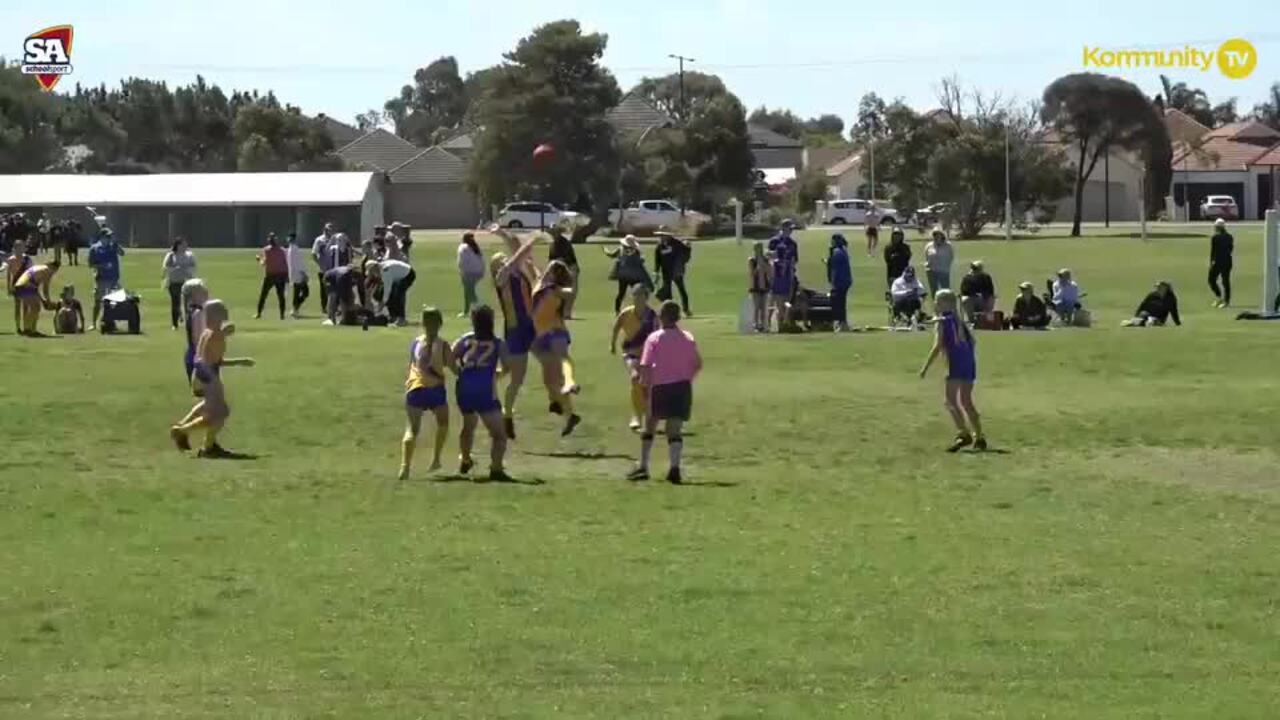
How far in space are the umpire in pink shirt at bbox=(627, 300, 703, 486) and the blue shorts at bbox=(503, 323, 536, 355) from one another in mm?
2946

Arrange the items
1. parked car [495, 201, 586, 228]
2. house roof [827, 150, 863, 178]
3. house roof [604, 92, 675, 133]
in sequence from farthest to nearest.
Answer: house roof [827, 150, 863, 178]
house roof [604, 92, 675, 133]
parked car [495, 201, 586, 228]

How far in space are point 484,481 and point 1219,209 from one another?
9707 centimetres

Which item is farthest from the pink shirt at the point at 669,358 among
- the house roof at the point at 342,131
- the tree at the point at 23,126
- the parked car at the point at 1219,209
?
the house roof at the point at 342,131

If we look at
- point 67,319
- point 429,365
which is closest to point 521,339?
point 429,365

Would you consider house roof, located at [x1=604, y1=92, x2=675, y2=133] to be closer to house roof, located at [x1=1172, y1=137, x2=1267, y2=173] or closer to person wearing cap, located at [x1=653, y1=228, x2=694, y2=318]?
house roof, located at [x1=1172, y1=137, x2=1267, y2=173]

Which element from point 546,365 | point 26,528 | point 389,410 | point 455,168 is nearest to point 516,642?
point 26,528

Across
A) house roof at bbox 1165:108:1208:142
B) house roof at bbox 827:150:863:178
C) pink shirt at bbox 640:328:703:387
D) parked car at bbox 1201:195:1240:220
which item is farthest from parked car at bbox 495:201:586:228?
pink shirt at bbox 640:328:703:387

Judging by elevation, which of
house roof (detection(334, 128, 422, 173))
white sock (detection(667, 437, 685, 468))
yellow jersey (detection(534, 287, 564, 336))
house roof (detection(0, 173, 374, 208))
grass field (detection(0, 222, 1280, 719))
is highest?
house roof (detection(334, 128, 422, 173))

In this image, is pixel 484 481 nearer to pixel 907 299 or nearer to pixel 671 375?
pixel 671 375

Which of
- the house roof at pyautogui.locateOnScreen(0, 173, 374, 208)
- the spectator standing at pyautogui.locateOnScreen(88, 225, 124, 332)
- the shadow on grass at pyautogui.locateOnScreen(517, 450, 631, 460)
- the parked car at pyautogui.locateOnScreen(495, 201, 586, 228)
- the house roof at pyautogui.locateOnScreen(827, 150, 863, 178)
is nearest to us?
the shadow on grass at pyautogui.locateOnScreen(517, 450, 631, 460)

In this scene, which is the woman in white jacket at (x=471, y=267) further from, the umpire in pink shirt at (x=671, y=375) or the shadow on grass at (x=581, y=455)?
the umpire in pink shirt at (x=671, y=375)

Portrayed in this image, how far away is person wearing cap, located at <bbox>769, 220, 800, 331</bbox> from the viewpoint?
108 feet

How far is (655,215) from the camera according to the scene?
3445 inches

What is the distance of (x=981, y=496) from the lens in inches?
635
